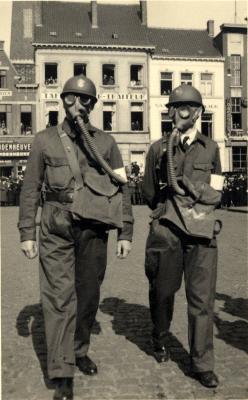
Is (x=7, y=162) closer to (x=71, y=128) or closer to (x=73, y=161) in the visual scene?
(x=71, y=128)

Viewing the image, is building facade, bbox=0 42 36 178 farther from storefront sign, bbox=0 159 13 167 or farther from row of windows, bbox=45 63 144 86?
row of windows, bbox=45 63 144 86

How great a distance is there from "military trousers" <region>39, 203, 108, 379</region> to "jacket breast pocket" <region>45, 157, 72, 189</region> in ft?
0.55

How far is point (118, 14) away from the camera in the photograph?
46.5 m

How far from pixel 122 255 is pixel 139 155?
126 feet

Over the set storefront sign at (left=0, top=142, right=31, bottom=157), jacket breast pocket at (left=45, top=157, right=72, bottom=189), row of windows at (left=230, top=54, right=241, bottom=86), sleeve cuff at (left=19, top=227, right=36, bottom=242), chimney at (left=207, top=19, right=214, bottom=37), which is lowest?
sleeve cuff at (left=19, top=227, right=36, bottom=242)

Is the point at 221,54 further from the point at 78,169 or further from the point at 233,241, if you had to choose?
the point at 78,169

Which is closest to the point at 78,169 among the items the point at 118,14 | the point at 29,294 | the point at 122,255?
the point at 122,255

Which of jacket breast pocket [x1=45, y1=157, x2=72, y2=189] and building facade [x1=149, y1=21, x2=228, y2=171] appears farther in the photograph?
building facade [x1=149, y1=21, x2=228, y2=171]

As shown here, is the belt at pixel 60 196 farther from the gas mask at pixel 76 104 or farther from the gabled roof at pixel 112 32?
the gabled roof at pixel 112 32

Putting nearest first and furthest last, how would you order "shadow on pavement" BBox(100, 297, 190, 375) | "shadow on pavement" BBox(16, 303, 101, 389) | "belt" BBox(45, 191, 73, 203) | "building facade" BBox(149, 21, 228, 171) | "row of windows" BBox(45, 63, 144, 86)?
"belt" BBox(45, 191, 73, 203) → "shadow on pavement" BBox(16, 303, 101, 389) → "shadow on pavement" BBox(100, 297, 190, 375) → "row of windows" BBox(45, 63, 144, 86) → "building facade" BBox(149, 21, 228, 171)

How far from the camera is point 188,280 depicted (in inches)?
169

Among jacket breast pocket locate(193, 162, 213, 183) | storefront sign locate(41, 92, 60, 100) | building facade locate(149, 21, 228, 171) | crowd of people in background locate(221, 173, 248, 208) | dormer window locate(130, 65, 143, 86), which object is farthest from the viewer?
building facade locate(149, 21, 228, 171)

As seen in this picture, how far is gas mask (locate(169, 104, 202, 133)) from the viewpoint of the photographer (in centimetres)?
441

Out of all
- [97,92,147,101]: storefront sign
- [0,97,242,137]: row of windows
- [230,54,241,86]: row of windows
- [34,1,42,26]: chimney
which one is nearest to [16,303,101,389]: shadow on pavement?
[0,97,242,137]: row of windows
